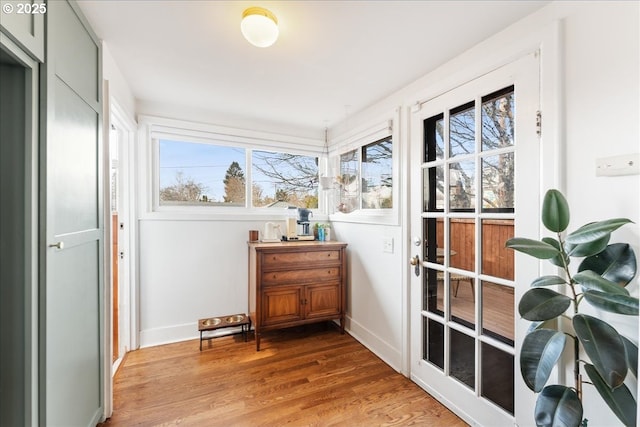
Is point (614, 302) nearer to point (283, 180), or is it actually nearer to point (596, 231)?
point (596, 231)

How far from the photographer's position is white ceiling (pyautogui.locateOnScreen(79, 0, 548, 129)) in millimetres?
1389

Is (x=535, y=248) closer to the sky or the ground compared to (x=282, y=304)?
closer to the sky

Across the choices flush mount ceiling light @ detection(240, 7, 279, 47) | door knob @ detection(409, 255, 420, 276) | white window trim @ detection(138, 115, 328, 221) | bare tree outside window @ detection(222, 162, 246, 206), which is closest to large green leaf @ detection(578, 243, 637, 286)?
door knob @ detection(409, 255, 420, 276)

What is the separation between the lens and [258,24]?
133 centimetres

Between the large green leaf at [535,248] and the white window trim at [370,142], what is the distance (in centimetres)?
110

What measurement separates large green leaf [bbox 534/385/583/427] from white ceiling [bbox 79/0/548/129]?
172cm

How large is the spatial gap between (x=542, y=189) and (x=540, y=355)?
29.3 inches

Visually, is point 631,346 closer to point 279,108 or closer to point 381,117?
point 381,117

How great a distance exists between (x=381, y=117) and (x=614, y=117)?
156cm

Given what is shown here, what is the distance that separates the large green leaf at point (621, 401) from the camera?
3.26 ft

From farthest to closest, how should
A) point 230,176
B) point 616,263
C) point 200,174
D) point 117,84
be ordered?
1. point 230,176
2. point 200,174
3. point 117,84
4. point 616,263

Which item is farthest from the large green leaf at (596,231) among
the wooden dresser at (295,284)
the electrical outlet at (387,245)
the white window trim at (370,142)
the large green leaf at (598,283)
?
the wooden dresser at (295,284)

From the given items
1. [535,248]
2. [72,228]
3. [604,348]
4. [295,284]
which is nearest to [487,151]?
[535,248]

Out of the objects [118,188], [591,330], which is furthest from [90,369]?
[591,330]
